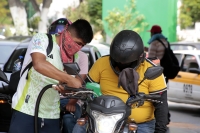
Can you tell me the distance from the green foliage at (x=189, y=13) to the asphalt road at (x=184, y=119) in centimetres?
2777

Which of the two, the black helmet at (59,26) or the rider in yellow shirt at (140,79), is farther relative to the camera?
the black helmet at (59,26)

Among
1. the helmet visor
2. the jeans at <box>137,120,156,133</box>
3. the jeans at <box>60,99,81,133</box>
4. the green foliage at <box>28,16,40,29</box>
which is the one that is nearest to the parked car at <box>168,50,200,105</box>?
the helmet visor

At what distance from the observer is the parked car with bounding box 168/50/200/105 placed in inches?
535

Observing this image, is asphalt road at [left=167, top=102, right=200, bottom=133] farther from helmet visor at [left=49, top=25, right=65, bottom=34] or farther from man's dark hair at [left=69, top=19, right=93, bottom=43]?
man's dark hair at [left=69, top=19, right=93, bottom=43]

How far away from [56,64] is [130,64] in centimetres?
83

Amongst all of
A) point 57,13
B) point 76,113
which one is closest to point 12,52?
point 76,113

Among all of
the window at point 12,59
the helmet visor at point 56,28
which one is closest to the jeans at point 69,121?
the helmet visor at point 56,28

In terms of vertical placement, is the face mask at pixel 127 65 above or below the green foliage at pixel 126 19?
above

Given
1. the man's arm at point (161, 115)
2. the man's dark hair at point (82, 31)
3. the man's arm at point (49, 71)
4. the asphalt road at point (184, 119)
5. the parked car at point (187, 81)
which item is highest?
the man's dark hair at point (82, 31)

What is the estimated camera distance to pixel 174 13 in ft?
108

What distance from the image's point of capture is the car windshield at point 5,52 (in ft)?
34.3

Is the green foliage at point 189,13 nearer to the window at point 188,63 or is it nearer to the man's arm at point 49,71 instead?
the window at point 188,63

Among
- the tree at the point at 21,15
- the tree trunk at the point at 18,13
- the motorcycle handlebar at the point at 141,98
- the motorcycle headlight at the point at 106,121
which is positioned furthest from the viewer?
the tree trunk at the point at 18,13

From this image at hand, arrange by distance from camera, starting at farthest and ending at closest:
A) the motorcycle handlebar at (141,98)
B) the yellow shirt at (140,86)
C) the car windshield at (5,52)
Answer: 1. the car windshield at (5,52)
2. the yellow shirt at (140,86)
3. the motorcycle handlebar at (141,98)
